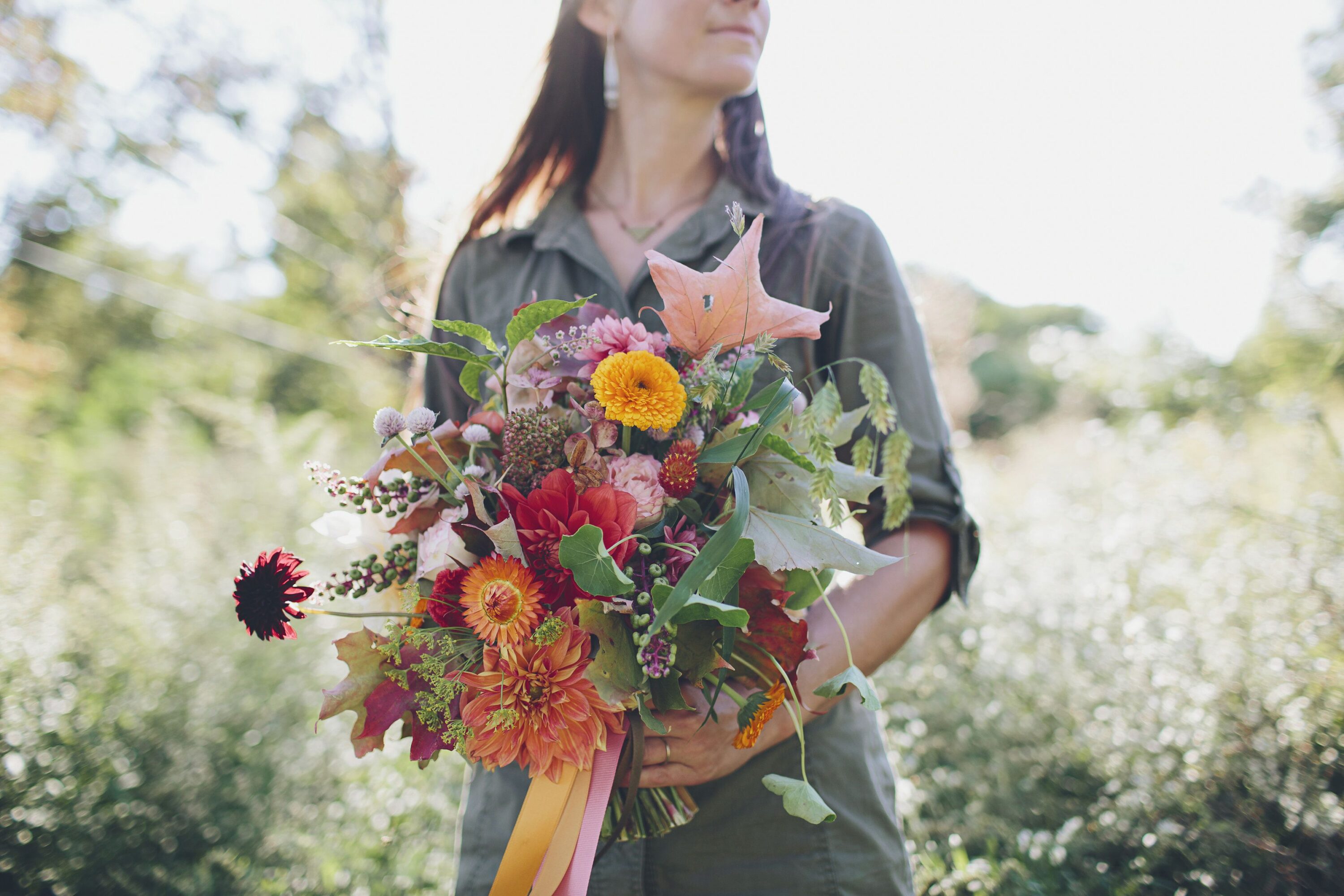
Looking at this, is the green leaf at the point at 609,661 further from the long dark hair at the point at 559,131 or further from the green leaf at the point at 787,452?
the long dark hair at the point at 559,131

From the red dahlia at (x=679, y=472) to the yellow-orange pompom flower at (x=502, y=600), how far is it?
0.66 feet

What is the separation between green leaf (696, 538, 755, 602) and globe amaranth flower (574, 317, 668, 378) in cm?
30

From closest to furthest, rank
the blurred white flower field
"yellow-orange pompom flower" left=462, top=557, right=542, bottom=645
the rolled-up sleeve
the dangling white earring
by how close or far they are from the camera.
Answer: "yellow-orange pompom flower" left=462, top=557, right=542, bottom=645 → the rolled-up sleeve → the dangling white earring → the blurred white flower field

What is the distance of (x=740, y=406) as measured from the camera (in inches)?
42.3

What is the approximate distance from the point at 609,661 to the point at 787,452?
1.09 ft

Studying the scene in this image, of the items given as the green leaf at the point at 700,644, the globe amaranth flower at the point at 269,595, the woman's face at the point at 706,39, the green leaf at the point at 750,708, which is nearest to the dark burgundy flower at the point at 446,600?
the globe amaranth flower at the point at 269,595

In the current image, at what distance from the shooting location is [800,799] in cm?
89

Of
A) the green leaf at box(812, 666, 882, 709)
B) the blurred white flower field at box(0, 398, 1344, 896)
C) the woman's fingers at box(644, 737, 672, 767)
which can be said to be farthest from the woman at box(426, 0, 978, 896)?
the blurred white flower field at box(0, 398, 1344, 896)

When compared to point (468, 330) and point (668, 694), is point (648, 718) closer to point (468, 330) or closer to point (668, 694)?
point (668, 694)

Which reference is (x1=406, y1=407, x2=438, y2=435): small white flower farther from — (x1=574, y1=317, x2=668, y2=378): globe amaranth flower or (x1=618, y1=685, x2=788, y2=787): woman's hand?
(x1=618, y1=685, x2=788, y2=787): woman's hand

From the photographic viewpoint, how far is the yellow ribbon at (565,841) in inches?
38.2

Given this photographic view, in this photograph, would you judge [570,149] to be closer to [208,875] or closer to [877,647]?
[877,647]

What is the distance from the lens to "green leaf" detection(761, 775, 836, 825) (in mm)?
866

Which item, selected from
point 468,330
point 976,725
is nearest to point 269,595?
point 468,330
